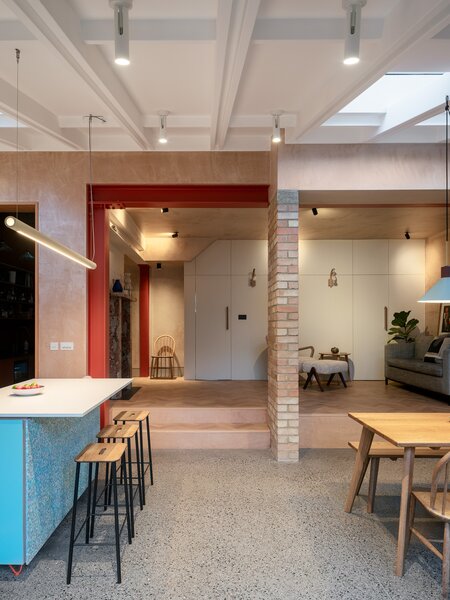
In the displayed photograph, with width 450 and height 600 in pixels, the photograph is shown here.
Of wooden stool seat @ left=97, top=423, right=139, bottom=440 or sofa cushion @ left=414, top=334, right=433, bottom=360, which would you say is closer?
wooden stool seat @ left=97, top=423, right=139, bottom=440

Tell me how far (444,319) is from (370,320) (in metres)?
1.27

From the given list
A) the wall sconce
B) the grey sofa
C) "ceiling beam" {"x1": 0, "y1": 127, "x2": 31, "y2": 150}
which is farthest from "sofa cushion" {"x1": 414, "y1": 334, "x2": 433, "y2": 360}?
"ceiling beam" {"x1": 0, "y1": 127, "x2": 31, "y2": 150}

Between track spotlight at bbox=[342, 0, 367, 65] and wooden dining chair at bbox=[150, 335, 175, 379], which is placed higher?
track spotlight at bbox=[342, 0, 367, 65]

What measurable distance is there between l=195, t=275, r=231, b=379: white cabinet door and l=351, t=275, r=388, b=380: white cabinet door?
8.05ft

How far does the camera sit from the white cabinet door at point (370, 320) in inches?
328

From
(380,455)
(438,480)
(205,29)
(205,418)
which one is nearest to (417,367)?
(205,418)

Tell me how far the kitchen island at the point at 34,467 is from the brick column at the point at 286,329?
1976 mm

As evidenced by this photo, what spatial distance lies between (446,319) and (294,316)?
4.59 meters

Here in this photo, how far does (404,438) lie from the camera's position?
2.46 meters

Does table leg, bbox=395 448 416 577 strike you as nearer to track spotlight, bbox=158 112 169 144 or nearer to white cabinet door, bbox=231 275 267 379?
track spotlight, bbox=158 112 169 144

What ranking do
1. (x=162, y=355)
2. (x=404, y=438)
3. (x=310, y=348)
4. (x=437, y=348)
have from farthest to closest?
1. (x=162, y=355)
2. (x=310, y=348)
3. (x=437, y=348)
4. (x=404, y=438)

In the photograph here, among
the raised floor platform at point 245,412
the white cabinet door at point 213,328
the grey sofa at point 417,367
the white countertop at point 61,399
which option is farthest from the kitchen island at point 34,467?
the white cabinet door at point 213,328

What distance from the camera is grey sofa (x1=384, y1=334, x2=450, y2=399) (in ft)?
19.4

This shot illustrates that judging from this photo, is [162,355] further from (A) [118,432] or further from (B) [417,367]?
(A) [118,432]
